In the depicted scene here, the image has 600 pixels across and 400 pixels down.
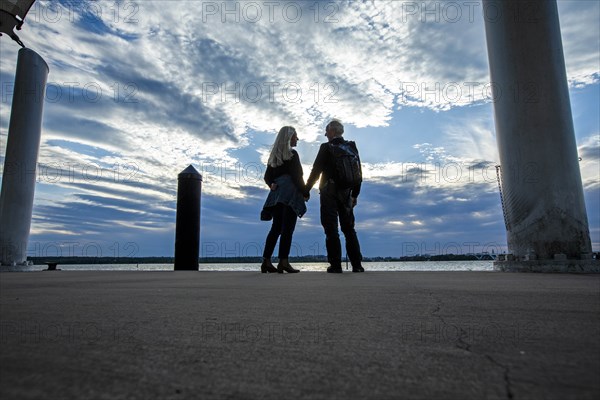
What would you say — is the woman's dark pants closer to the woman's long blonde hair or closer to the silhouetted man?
the silhouetted man

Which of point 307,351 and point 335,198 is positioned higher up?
point 335,198

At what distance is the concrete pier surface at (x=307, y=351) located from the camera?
2.49ft

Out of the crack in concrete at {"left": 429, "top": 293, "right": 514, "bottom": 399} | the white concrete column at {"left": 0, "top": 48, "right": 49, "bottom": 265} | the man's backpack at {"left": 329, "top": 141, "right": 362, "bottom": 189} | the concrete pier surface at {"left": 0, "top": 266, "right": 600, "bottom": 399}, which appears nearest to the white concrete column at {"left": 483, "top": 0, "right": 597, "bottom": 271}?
the man's backpack at {"left": 329, "top": 141, "right": 362, "bottom": 189}

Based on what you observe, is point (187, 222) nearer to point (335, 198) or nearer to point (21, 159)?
point (335, 198)

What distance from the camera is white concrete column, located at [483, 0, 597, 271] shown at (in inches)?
194

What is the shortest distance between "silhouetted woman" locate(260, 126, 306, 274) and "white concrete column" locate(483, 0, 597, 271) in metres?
2.85

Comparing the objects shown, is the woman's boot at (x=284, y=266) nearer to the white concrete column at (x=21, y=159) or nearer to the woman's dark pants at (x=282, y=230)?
the woman's dark pants at (x=282, y=230)

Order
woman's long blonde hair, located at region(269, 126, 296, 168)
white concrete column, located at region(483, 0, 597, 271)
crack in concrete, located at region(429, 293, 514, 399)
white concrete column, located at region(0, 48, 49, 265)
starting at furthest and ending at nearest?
1. white concrete column, located at region(0, 48, 49, 265)
2. woman's long blonde hair, located at region(269, 126, 296, 168)
3. white concrete column, located at region(483, 0, 597, 271)
4. crack in concrete, located at region(429, 293, 514, 399)

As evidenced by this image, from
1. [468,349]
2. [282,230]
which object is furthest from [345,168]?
[468,349]

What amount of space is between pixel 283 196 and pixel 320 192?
54 cm

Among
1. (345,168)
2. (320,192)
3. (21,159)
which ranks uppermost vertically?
(21,159)

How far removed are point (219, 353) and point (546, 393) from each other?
73 cm

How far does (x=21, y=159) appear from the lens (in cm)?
1261

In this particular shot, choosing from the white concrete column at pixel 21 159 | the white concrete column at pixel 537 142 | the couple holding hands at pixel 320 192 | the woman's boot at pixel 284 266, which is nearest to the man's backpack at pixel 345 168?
the couple holding hands at pixel 320 192
